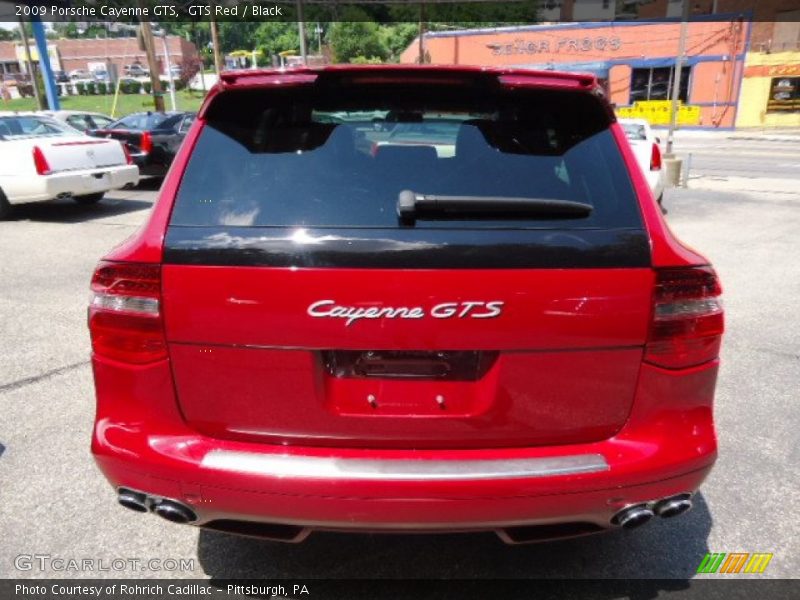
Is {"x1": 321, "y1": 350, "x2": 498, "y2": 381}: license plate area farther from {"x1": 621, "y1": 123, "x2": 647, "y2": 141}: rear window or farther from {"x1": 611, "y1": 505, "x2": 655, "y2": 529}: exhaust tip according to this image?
{"x1": 621, "y1": 123, "x2": 647, "y2": 141}: rear window

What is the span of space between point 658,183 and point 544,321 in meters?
10.1

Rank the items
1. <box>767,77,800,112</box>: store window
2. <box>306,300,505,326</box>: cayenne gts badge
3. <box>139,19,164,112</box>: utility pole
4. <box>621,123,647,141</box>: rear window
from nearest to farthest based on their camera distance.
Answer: <box>306,300,505,326</box>: cayenne gts badge, <box>621,123,647,141</box>: rear window, <box>139,19,164,112</box>: utility pole, <box>767,77,800,112</box>: store window

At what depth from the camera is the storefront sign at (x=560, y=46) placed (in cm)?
3975

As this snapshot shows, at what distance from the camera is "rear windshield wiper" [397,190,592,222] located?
6.15 feet

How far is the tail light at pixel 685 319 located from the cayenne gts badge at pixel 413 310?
1.68ft

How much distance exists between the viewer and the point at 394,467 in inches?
74.2

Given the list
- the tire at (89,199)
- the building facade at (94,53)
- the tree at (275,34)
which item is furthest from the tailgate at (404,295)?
the tree at (275,34)

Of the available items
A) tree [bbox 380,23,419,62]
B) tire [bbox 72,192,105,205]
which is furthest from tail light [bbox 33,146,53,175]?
tree [bbox 380,23,419,62]

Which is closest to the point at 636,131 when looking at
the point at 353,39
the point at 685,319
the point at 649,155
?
the point at 649,155

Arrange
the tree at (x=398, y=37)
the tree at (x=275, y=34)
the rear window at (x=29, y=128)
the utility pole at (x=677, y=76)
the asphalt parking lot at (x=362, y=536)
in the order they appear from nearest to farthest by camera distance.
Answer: the asphalt parking lot at (x=362, y=536) < the rear window at (x=29, y=128) < the utility pole at (x=677, y=76) < the tree at (x=398, y=37) < the tree at (x=275, y=34)

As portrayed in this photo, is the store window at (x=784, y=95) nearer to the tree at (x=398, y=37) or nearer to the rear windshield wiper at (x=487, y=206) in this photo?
the rear windshield wiper at (x=487, y=206)

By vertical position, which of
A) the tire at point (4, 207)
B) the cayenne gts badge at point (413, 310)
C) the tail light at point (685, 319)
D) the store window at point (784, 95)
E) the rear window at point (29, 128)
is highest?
the cayenne gts badge at point (413, 310)

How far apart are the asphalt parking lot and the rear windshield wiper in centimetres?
148

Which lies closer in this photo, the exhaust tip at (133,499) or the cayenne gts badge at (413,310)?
the cayenne gts badge at (413,310)
